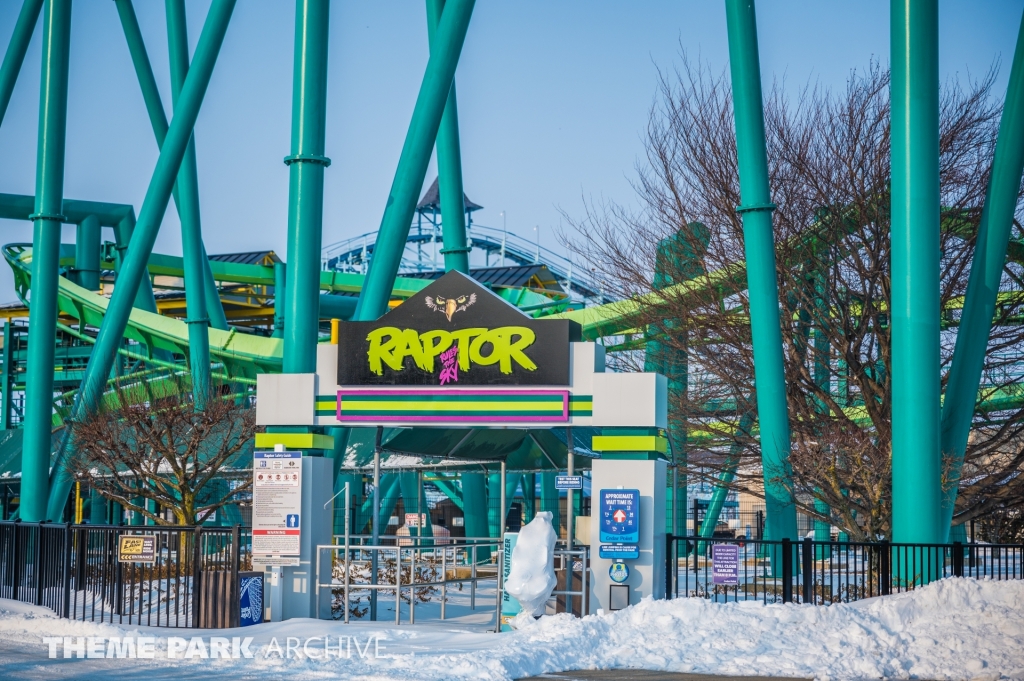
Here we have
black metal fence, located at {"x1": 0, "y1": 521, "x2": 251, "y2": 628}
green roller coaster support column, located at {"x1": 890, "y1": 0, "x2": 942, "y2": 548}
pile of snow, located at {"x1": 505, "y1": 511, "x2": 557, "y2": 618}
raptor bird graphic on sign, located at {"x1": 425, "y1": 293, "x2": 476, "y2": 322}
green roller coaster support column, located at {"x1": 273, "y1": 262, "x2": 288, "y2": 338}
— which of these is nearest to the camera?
pile of snow, located at {"x1": 505, "y1": 511, "x2": 557, "y2": 618}

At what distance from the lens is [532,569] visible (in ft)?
46.2

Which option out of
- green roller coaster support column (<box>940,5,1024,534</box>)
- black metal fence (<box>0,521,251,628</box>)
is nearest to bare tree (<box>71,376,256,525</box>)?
black metal fence (<box>0,521,251,628</box>)

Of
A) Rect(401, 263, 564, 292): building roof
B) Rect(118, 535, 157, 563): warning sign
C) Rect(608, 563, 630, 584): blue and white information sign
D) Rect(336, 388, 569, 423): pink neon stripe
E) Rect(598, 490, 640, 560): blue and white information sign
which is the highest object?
Rect(401, 263, 564, 292): building roof

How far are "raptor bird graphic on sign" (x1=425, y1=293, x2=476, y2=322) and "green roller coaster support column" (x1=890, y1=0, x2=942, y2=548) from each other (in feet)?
21.4

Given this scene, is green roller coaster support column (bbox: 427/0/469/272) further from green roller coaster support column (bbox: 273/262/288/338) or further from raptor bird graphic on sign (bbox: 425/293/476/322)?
green roller coaster support column (bbox: 273/262/288/338)

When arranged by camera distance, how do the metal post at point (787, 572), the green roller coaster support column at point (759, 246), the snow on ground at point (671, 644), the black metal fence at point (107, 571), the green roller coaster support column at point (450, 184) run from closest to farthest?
the snow on ground at point (671, 644) → the black metal fence at point (107, 571) → the metal post at point (787, 572) → the green roller coaster support column at point (759, 246) → the green roller coaster support column at point (450, 184)

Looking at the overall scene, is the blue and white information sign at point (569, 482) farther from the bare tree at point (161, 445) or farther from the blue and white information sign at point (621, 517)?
the bare tree at point (161, 445)

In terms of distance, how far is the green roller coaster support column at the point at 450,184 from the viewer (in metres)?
25.3

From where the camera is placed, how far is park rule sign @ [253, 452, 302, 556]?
52.1 feet

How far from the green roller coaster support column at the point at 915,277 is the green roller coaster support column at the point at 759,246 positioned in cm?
231

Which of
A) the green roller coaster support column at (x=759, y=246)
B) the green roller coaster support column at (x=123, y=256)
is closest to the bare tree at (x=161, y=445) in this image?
the green roller coaster support column at (x=759, y=246)

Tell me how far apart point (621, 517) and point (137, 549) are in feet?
20.2

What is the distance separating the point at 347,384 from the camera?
53.1ft

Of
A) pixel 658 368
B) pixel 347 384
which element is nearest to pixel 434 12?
pixel 658 368
